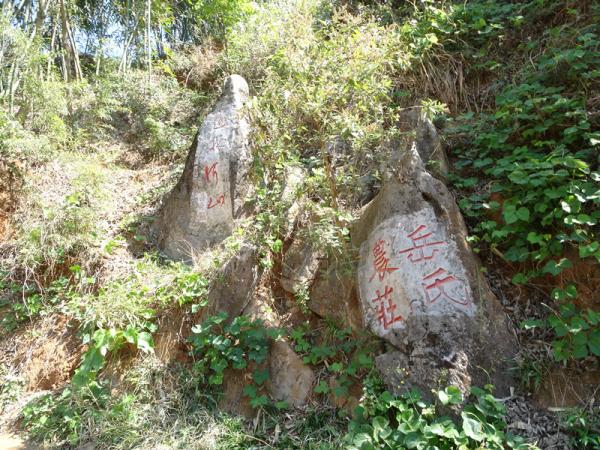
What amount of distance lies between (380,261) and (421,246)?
A: 32cm

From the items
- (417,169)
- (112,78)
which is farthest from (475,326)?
(112,78)

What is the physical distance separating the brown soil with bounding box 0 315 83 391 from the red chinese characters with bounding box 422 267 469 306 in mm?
3214

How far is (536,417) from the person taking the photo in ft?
8.24

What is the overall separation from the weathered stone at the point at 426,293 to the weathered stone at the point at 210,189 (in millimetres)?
1839

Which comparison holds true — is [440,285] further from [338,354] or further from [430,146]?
[430,146]

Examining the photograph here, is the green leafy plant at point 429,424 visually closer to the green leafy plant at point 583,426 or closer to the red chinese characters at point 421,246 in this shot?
the green leafy plant at point 583,426

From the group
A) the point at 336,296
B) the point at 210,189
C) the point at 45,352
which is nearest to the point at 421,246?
the point at 336,296

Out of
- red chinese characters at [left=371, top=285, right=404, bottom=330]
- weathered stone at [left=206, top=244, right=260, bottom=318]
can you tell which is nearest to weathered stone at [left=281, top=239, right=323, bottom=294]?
weathered stone at [left=206, top=244, right=260, bottom=318]

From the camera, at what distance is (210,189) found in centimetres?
473

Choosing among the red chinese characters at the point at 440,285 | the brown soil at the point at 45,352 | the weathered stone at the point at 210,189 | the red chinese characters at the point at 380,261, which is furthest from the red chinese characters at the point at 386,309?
the brown soil at the point at 45,352

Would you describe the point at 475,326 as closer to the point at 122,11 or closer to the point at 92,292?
the point at 92,292

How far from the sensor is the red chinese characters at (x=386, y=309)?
2.93 metres

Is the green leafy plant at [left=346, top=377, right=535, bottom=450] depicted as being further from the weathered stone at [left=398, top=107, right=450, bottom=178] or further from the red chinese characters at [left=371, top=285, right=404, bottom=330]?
the weathered stone at [left=398, top=107, right=450, bottom=178]

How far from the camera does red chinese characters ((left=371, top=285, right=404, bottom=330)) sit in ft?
9.62
